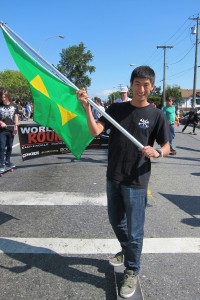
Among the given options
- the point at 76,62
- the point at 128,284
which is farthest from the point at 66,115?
the point at 76,62

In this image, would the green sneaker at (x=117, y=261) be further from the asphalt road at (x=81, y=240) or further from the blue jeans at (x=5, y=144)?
the blue jeans at (x=5, y=144)

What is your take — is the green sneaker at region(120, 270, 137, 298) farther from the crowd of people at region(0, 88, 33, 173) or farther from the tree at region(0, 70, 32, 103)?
the tree at region(0, 70, 32, 103)

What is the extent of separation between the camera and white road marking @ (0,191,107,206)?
20.0 feet

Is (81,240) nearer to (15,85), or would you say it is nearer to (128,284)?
(128,284)

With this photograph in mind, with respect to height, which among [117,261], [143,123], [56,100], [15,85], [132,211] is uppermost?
[15,85]

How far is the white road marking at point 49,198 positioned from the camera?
6.09m

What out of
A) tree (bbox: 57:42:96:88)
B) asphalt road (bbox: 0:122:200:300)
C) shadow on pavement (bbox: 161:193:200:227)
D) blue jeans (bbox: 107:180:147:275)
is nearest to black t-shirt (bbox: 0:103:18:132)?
asphalt road (bbox: 0:122:200:300)

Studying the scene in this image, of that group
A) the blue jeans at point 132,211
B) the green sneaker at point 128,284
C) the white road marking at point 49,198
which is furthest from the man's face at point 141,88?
the white road marking at point 49,198

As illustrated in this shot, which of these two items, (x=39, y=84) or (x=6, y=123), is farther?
(x=6, y=123)

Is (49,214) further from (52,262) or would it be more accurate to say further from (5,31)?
(5,31)

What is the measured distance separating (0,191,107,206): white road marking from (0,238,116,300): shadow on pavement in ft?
5.86

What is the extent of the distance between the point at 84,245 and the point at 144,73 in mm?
2190

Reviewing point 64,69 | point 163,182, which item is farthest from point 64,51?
point 163,182

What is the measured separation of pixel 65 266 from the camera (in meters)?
3.87
